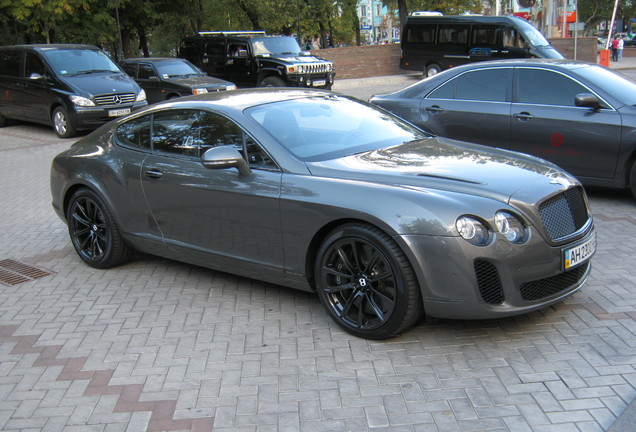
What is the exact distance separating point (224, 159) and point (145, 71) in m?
14.0

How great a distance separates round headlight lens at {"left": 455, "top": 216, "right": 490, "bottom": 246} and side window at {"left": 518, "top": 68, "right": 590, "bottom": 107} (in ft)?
13.6

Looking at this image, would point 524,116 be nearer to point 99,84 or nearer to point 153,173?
point 153,173

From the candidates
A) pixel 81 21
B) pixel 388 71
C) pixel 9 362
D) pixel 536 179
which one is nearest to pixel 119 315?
pixel 9 362

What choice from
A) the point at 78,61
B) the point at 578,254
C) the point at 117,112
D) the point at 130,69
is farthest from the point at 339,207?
the point at 130,69

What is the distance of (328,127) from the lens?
5141 mm

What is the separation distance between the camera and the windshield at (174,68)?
17.5 m

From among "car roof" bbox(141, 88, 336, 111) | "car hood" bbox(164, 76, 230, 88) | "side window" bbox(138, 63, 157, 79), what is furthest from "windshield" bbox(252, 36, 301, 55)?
"car roof" bbox(141, 88, 336, 111)

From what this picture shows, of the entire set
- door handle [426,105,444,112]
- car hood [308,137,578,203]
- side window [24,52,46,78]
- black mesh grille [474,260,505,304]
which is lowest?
black mesh grille [474,260,505,304]

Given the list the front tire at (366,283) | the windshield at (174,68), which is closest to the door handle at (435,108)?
the front tire at (366,283)

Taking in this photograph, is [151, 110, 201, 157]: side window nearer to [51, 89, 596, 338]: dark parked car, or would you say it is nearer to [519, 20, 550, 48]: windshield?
[51, 89, 596, 338]: dark parked car

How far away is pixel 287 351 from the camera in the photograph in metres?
4.23

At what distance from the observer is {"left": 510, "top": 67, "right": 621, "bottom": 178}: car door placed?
716cm

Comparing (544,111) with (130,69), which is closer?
(544,111)

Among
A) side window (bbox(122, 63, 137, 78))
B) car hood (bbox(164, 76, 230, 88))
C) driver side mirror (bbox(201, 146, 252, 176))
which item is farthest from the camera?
side window (bbox(122, 63, 137, 78))
